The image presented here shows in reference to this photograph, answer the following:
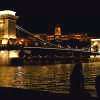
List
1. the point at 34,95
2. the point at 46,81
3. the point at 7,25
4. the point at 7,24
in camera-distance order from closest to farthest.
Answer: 1. the point at 34,95
2. the point at 46,81
3. the point at 7,24
4. the point at 7,25

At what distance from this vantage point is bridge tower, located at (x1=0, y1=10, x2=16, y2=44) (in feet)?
197

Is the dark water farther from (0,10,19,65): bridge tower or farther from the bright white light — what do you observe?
the bright white light

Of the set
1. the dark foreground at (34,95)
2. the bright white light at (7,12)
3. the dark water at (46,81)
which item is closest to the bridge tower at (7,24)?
the bright white light at (7,12)

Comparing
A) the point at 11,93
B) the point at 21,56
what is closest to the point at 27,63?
the point at 21,56

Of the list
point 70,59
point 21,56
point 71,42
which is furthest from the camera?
point 71,42

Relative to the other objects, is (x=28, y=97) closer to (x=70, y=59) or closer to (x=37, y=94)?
(x=37, y=94)

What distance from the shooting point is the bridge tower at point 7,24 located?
60.1m

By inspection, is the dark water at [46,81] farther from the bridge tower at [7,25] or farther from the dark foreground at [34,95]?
the bridge tower at [7,25]

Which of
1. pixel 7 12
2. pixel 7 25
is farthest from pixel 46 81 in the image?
pixel 7 12

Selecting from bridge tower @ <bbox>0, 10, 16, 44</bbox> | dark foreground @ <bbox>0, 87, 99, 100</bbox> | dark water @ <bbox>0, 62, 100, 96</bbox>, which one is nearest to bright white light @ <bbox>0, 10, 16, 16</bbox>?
bridge tower @ <bbox>0, 10, 16, 44</bbox>

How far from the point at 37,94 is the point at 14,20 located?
51.1 metres

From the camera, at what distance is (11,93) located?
36.1ft

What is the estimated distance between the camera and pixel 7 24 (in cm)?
6028

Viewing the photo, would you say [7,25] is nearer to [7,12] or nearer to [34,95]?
[7,12]
